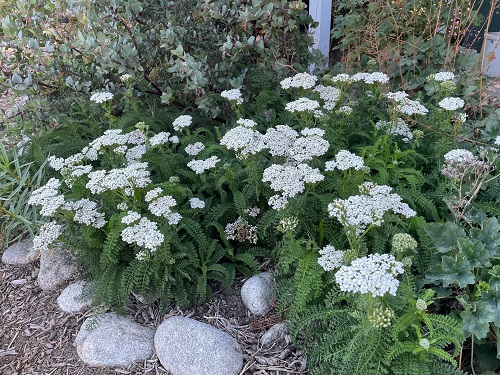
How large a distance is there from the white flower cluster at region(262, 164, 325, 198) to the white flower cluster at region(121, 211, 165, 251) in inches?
21.4

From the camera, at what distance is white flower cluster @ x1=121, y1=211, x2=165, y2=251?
2.01 meters

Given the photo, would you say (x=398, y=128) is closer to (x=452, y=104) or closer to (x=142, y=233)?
(x=452, y=104)

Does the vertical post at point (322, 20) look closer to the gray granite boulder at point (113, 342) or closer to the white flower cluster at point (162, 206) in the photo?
the white flower cluster at point (162, 206)

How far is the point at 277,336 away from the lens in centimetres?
223

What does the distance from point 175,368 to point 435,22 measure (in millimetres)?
3239

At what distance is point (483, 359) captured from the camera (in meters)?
1.95

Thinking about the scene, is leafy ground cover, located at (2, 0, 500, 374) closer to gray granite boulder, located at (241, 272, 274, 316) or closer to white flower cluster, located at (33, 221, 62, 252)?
white flower cluster, located at (33, 221, 62, 252)

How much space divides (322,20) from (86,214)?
10.5ft

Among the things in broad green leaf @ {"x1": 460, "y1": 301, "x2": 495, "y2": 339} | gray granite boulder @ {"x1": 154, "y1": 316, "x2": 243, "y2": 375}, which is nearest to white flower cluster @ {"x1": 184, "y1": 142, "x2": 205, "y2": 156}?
gray granite boulder @ {"x1": 154, "y1": 316, "x2": 243, "y2": 375}

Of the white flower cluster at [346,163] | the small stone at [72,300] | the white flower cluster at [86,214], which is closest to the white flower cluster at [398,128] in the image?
the white flower cluster at [346,163]

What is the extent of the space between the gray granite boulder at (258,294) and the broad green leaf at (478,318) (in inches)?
34.3

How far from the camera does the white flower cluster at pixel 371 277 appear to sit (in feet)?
4.91

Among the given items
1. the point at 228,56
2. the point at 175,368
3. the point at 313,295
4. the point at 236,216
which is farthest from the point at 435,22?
the point at 175,368

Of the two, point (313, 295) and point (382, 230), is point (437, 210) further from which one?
point (313, 295)
